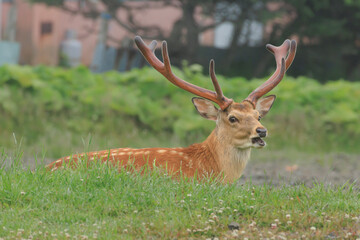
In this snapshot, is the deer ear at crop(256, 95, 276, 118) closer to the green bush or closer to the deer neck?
the deer neck

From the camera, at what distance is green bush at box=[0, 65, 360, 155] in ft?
37.2

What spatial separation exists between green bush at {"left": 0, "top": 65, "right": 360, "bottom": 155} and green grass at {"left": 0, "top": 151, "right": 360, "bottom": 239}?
19.1ft

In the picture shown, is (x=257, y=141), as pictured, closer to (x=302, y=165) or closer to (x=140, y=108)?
(x=302, y=165)

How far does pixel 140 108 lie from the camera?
11.7 m

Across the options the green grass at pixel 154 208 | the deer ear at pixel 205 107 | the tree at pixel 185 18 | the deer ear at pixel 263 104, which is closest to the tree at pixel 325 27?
the tree at pixel 185 18

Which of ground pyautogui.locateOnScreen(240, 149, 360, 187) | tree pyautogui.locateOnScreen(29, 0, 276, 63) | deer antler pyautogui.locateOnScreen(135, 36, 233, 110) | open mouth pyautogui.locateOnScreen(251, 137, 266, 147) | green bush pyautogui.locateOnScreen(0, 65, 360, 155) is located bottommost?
ground pyautogui.locateOnScreen(240, 149, 360, 187)

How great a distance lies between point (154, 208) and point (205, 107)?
5.12 feet

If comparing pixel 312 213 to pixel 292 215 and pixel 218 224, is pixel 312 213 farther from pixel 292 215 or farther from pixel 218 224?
pixel 218 224

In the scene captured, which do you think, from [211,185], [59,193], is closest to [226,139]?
[211,185]

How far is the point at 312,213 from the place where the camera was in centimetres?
483

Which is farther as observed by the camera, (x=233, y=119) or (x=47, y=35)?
(x=47, y=35)

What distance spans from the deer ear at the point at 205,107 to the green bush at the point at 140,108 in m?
5.16

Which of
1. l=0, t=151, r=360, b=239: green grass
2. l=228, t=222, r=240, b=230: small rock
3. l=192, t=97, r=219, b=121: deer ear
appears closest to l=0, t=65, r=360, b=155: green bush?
l=192, t=97, r=219, b=121: deer ear

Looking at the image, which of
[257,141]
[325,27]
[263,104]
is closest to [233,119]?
[257,141]
